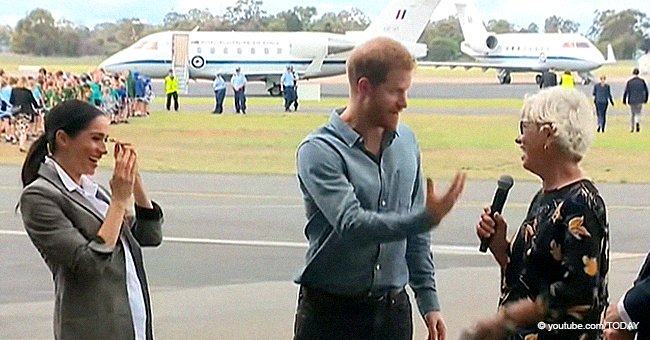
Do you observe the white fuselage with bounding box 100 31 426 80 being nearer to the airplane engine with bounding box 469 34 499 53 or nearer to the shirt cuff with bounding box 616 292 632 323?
the airplane engine with bounding box 469 34 499 53

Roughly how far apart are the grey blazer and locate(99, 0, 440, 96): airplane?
164 feet

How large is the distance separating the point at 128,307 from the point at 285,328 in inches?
170

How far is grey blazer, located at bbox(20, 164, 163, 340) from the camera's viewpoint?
4.39m

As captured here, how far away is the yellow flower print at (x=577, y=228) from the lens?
3836 mm

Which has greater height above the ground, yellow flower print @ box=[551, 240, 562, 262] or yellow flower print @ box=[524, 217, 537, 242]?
yellow flower print @ box=[524, 217, 537, 242]

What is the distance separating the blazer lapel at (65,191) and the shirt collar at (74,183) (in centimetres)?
1

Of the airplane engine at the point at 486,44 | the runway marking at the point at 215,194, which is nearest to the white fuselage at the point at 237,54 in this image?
the airplane engine at the point at 486,44

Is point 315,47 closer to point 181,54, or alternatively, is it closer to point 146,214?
point 181,54

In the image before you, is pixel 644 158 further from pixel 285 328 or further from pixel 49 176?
pixel 49 176

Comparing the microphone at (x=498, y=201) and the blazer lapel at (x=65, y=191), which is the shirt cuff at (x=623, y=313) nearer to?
the microphone at (x=498, y=201)

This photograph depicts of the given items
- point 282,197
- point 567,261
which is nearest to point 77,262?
point 567,261

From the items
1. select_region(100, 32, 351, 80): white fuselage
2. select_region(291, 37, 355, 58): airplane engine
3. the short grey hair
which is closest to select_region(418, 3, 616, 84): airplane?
select_region(291, 37, 355, 58): airplane engine

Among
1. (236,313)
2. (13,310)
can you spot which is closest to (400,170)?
(236,313)

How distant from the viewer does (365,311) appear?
4.43 m
